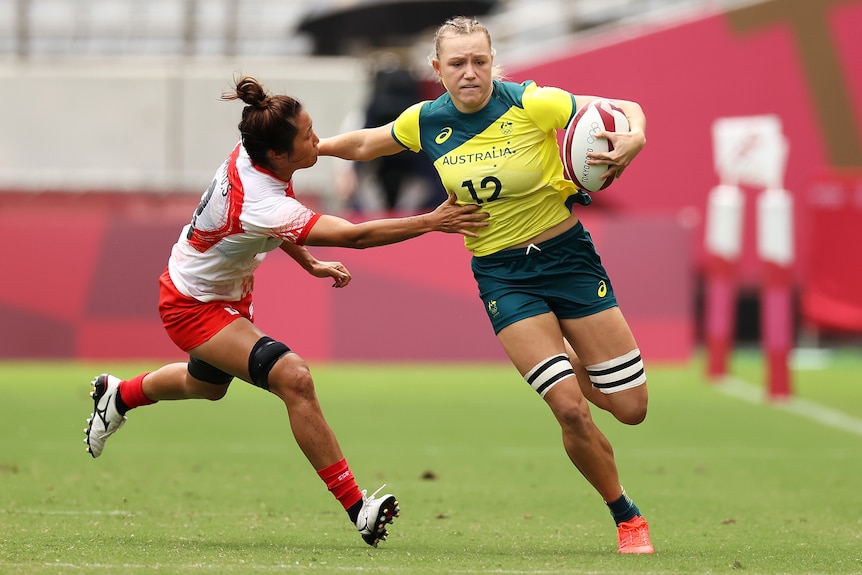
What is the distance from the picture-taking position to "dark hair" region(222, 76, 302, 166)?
6.46m

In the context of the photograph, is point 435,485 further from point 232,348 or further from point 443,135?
point 443,135

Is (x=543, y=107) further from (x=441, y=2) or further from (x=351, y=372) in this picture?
(x=441, y=2)

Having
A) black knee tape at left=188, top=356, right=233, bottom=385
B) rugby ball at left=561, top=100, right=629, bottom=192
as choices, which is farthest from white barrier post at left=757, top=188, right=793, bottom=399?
black knee tape at left=188, top=356, right=233, bottom=385

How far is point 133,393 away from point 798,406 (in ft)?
24.8

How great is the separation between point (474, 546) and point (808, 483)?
3.16 meters

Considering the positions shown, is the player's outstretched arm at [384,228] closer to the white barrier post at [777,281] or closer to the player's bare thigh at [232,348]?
the player's bare thigh at [232,348]

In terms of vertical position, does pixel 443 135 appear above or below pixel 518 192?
above

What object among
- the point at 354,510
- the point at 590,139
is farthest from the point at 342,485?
the point at 590,139

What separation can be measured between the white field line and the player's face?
6.08 m

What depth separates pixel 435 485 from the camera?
879 cm

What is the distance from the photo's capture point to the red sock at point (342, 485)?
662 centimetres

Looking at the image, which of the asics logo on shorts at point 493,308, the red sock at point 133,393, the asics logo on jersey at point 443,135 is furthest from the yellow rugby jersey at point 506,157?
the red sock at point 133,393

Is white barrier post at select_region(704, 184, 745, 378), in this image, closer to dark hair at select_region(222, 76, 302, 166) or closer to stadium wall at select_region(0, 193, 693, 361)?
stadium wall at select_region(0, 193, 693, 361)

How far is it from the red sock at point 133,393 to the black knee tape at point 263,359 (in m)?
1.20
